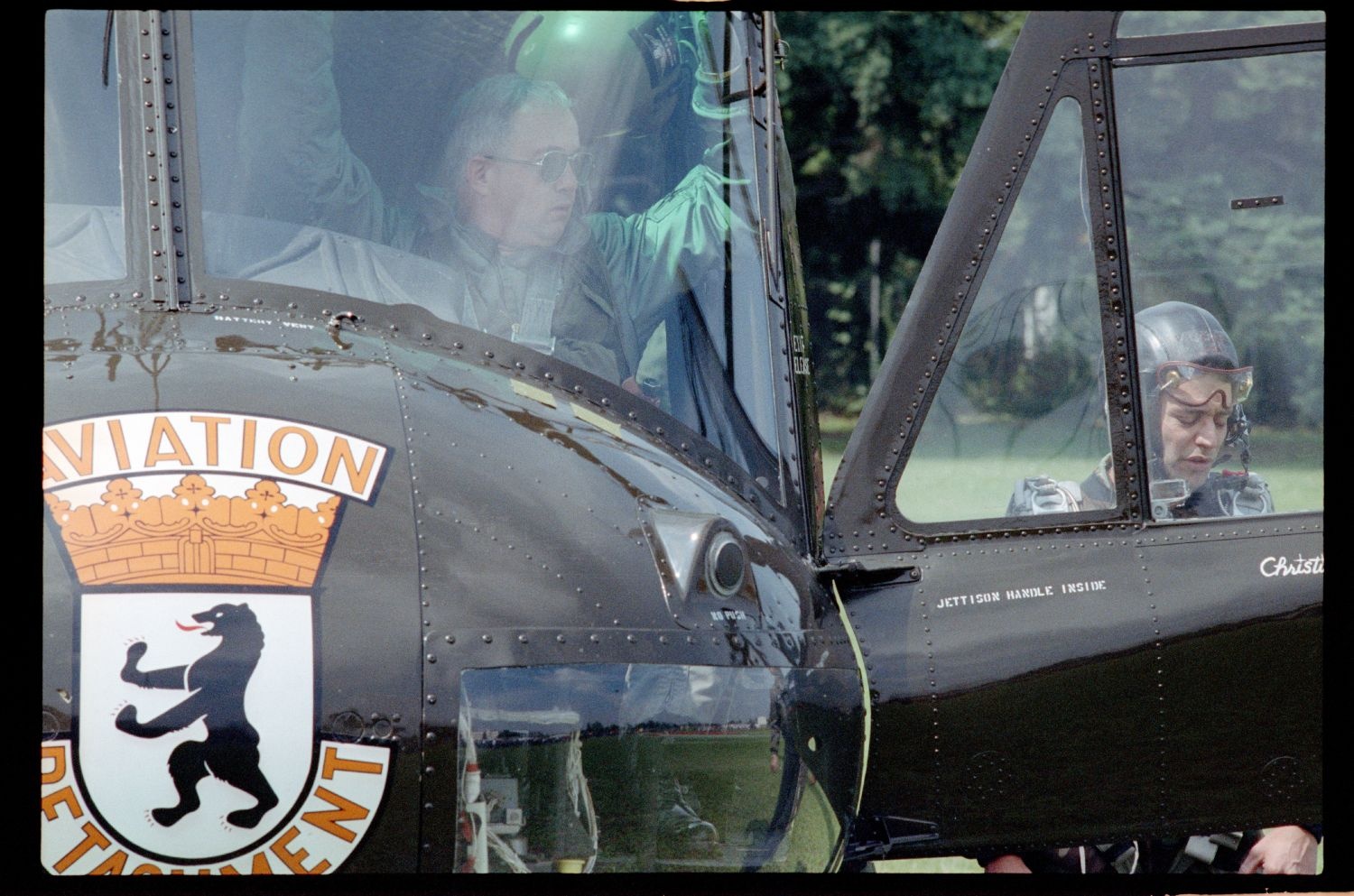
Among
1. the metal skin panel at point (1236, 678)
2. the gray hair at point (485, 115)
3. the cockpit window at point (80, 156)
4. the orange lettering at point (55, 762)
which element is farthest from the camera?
the metal skin panel at point (1236, 678)

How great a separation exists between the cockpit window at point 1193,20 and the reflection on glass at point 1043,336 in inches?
9.4

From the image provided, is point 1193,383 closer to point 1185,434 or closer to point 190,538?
point 1185,434

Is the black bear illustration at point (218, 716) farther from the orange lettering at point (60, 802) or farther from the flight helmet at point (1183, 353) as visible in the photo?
the flight helmet at point (1183, 353)

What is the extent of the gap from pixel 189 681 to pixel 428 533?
0.49 m

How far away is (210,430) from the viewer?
2.72m

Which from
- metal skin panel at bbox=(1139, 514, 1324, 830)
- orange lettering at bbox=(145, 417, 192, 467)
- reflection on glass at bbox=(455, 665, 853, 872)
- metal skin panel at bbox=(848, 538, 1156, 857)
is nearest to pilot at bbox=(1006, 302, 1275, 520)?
metal skin panel at bbox=(1139, 514, 1324, 830)

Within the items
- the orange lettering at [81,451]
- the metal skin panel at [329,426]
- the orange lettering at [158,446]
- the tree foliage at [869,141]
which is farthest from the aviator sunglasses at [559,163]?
the tree foliage at [869,141]

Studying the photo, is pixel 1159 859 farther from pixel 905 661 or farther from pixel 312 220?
pixel 312 220

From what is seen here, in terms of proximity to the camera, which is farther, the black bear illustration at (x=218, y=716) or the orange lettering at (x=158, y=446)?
the orange lettering at (x=158, y=446)

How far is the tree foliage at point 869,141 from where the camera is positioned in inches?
800

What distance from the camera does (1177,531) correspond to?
372cm

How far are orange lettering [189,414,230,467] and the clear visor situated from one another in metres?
2.28

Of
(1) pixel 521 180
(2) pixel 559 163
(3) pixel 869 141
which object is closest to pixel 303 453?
(1) pixel 521 180

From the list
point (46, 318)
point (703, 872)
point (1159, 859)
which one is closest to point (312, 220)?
point (46, 318)
